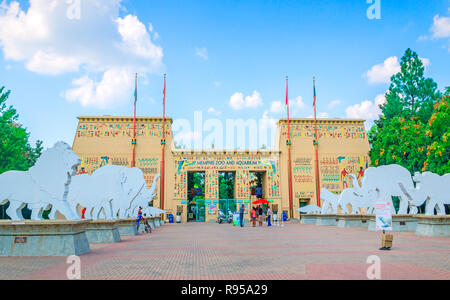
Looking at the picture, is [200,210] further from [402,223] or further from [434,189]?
[434,189]

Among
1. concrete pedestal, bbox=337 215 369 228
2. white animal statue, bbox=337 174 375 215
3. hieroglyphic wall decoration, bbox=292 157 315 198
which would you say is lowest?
concrete pedestal, bbox=337 215 369 228

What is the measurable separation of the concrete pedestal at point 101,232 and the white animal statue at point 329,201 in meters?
17.6

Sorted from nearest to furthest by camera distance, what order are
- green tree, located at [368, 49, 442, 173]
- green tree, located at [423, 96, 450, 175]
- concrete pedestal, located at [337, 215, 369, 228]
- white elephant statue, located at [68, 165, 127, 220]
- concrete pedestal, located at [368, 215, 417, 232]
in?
1. white elephant statue, located at [68, 165, 127, 220]
2. concrete pedestal, located at [368, 215, 417, 232]
3. concrete pedestal, located at [337, 215, 369, 228]
4. green tree, located at [423, 96, 450, 175]
5. green tree, located at [368, 49, 442, 173]

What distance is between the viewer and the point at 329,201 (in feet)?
87.9

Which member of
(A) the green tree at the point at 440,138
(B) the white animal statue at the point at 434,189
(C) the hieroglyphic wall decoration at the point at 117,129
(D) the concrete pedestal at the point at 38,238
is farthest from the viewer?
(C) the hieroglyphic wall decoration at the point at 117,129

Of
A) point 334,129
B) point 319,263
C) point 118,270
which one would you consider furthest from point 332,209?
point 118,270

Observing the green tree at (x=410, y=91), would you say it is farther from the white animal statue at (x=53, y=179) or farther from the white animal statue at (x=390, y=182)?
the white animal statue at (x=53, y=179)

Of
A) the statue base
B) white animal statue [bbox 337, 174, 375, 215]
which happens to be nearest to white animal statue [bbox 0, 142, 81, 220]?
white animal statue [bbox 337, 174, 375, 215]

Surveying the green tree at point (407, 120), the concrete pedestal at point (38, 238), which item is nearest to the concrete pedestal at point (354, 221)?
the green tree at point (407, 120)

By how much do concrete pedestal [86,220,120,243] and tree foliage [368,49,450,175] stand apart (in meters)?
20.9

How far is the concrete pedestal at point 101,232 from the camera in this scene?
13.5 metres

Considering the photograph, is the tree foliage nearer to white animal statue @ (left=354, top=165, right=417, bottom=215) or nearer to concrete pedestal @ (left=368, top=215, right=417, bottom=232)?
white animal statue @ (left=354, top=165, right=417, bottom=215)

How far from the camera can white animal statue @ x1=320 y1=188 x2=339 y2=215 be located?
1049 inches

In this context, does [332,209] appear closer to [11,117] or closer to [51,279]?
[51,279]
